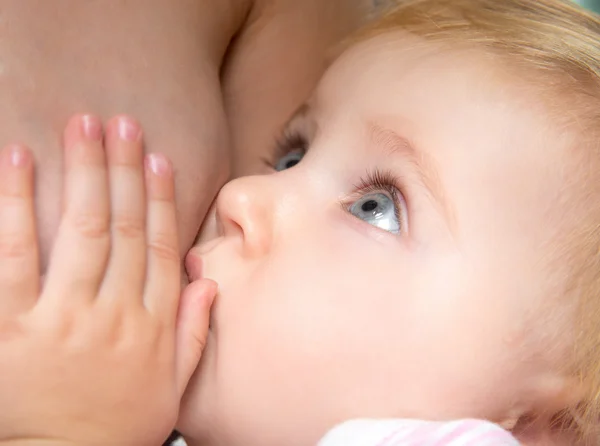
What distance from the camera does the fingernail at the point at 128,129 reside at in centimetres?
72

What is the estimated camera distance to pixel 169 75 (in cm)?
80

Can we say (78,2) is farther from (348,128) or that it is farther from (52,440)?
(52,440)

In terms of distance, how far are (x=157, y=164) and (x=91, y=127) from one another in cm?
9

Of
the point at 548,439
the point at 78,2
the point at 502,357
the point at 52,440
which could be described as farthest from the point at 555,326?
the point at 78,2

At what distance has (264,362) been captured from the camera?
73cm

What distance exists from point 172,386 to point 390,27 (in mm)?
583

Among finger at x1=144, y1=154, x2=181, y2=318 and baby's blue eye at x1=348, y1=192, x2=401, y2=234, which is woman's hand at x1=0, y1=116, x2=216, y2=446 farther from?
baby's blue eye at x1=348, y1=192, x2=401, y2=234

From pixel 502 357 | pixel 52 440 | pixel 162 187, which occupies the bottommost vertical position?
pixel 52 440

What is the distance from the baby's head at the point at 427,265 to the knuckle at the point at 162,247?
56 millimetres

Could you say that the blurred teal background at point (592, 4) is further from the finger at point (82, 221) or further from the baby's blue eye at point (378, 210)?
the finger at point (82, 221)

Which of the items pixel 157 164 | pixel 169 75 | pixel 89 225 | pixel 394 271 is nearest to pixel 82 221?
pixel 89 225

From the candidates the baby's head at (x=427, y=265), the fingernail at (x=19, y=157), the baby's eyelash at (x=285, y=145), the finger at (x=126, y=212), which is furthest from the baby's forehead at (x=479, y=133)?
the fingernail at (x=19, y=157)

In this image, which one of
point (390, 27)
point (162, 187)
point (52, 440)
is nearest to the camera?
point (52, 440)

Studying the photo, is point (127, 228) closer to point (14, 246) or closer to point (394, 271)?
point (14, 246)
